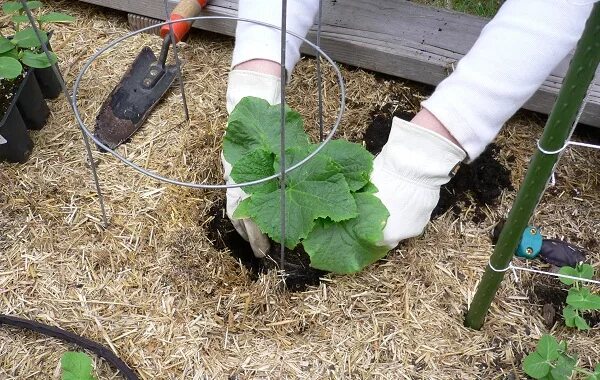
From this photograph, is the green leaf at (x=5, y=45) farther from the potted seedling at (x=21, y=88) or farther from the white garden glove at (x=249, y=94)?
the white garden glove at (x=249, y=94)

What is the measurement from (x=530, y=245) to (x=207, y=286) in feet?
2.67

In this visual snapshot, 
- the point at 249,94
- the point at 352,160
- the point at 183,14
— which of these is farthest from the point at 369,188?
the point at 183,14

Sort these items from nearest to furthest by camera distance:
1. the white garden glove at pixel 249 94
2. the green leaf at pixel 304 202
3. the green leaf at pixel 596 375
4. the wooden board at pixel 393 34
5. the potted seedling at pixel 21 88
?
the green leaf at pixel 596 375 < the green leaf at pixel 304 202 < the white garden glove at pixel 249 94 < the potted seedling at pixel 21 88 < the wooden board at pixel 393 34

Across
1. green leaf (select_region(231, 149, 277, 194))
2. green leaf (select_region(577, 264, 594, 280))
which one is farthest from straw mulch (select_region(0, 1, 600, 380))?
green leaf (select_region(231, 149, 277, 194))

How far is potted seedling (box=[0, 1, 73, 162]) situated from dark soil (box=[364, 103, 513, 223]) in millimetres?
941

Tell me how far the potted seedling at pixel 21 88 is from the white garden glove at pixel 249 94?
0.48 metres

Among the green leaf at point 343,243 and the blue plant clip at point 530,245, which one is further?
the blue plant clip at point 530,245

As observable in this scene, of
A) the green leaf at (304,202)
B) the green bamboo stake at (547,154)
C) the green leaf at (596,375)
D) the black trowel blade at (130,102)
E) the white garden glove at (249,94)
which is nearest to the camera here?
the green bamboo stake at (547,154)

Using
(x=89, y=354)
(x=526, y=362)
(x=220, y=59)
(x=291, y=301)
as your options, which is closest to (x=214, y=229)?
(x=291, y=301)

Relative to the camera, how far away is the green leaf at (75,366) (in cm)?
129

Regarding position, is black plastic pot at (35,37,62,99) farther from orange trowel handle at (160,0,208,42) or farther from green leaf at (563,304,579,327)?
green leaf at (563,304,579,327)

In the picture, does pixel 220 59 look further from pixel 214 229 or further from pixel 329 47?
pixel 214 229

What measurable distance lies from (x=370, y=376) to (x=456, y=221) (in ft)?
1.62

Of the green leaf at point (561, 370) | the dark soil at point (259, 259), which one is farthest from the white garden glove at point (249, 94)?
the green leaf at point (561, 370)
